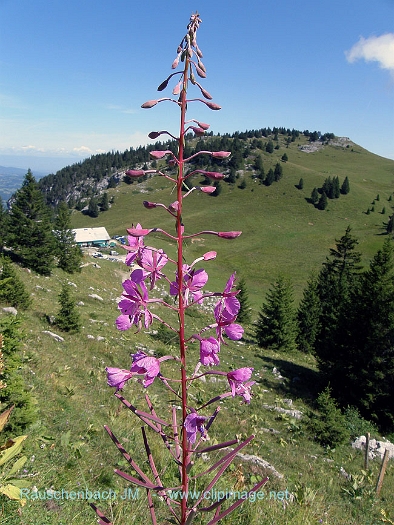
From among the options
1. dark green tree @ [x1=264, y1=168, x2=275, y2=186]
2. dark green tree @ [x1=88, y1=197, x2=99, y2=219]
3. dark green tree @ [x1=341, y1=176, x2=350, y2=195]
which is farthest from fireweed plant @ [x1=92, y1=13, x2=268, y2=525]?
dark green tree @ [x1=88, y1=197, x2=99, y2=219]

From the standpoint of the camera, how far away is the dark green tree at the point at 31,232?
3191 centimetres

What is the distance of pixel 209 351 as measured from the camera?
2.16 meters

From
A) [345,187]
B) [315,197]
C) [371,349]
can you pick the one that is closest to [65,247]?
[371,349]

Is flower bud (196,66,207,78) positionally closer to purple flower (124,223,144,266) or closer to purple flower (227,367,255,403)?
purple flower (124,223,144,266)

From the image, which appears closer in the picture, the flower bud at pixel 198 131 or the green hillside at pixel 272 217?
the flower bud at pixel 198 131

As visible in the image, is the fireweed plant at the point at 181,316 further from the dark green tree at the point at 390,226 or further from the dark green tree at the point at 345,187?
the dark green tree at the point at 345,187

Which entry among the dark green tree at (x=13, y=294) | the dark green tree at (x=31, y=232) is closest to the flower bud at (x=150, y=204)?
the dark green tree at (x=13, y=294)

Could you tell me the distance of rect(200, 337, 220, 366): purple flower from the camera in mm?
2154

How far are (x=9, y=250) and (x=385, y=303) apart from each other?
33.2m

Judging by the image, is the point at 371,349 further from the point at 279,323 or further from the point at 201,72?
the point at 201,72

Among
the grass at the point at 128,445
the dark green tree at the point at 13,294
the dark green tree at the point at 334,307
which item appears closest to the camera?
the grass at the point at 128,445

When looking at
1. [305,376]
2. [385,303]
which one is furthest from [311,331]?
[385,303]

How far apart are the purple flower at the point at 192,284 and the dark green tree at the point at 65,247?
34.9 metres

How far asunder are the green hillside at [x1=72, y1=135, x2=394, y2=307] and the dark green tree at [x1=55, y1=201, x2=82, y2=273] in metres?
27.7
